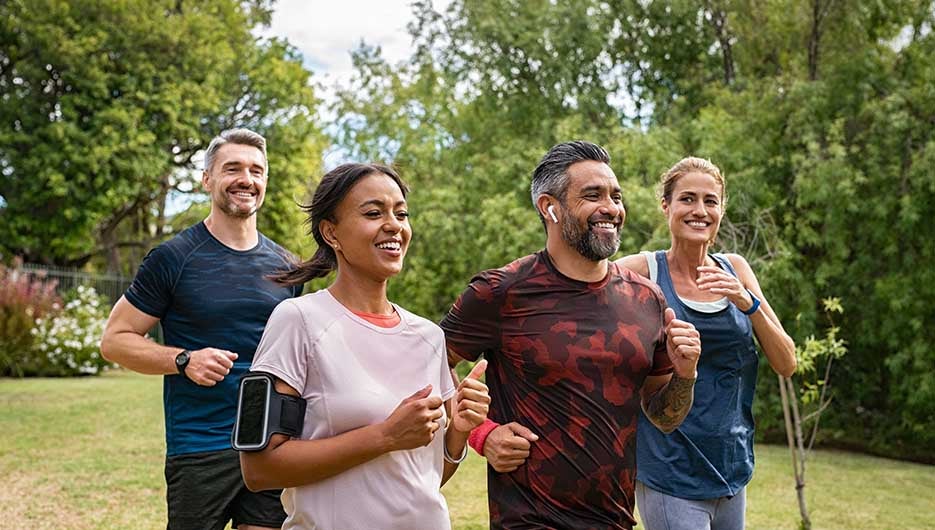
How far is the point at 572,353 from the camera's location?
3.00 m

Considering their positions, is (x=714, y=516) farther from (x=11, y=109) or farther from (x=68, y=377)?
(x=11, y=109)

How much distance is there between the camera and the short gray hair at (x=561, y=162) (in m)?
3.20

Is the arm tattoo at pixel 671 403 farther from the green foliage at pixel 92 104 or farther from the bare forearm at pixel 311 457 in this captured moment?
the green foliage at pixel 92 104

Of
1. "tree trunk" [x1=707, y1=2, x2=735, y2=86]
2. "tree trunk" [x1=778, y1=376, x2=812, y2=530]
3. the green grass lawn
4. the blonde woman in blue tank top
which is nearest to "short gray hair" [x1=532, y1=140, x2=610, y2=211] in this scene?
the blonde woman in blue tank top

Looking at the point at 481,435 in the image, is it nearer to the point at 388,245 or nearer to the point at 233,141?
the point at 388,245

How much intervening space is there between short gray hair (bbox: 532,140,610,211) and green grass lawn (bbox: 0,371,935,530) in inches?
230

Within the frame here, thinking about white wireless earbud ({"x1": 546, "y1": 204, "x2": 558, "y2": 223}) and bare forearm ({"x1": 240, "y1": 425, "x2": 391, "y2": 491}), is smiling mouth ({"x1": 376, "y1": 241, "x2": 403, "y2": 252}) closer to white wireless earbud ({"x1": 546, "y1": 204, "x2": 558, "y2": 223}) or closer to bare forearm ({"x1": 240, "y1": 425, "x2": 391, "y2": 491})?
bare forearm ({"x1": 240, "y1": 425, "x2": 391, "y2": 491})

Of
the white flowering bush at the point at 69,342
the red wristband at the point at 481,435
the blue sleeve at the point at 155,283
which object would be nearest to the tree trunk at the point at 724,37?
the white flowering bush at the point at 69,342

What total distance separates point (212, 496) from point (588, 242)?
2000 mm

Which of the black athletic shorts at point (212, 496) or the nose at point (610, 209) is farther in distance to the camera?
the black athletic shorts at point (212, 496)

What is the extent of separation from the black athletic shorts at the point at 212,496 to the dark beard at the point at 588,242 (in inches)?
70.6

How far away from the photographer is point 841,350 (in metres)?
7.72

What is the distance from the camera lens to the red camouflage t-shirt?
294 cm

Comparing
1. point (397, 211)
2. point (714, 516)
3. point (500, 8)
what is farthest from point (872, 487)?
point (500, 8)
